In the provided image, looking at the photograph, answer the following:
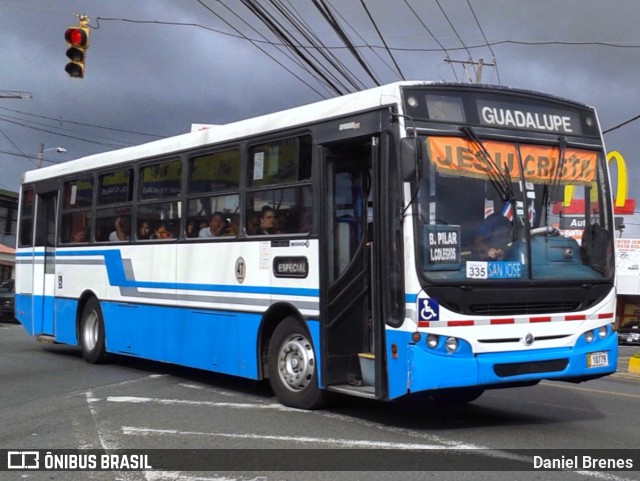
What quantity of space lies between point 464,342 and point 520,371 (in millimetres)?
669

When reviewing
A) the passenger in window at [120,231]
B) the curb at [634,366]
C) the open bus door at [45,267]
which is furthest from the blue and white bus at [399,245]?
the curb at [634,366]

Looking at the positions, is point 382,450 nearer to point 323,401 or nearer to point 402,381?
point 402,381

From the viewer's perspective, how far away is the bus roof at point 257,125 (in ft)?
26.1

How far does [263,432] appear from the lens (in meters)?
7.71

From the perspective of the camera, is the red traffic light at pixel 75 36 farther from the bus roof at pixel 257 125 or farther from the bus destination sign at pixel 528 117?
the bus destination sign at pixel 528 117

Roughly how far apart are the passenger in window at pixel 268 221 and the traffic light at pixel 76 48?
5.64 meters

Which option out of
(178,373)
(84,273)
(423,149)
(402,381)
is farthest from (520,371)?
(84,273)

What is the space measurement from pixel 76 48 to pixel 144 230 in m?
3.63

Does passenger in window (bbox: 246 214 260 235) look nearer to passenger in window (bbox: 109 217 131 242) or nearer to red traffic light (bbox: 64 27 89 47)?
passenger in window (bbox: 109 217 131 242)

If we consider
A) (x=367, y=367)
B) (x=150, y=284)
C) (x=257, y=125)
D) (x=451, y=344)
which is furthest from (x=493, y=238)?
(x=150, y=284)

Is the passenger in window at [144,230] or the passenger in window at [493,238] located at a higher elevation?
the passenger in window at [144,230]

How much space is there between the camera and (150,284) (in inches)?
455

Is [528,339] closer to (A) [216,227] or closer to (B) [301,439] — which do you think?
(B) [301,439]

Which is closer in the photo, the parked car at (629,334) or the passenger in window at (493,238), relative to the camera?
the passenger in window at (493,238)
